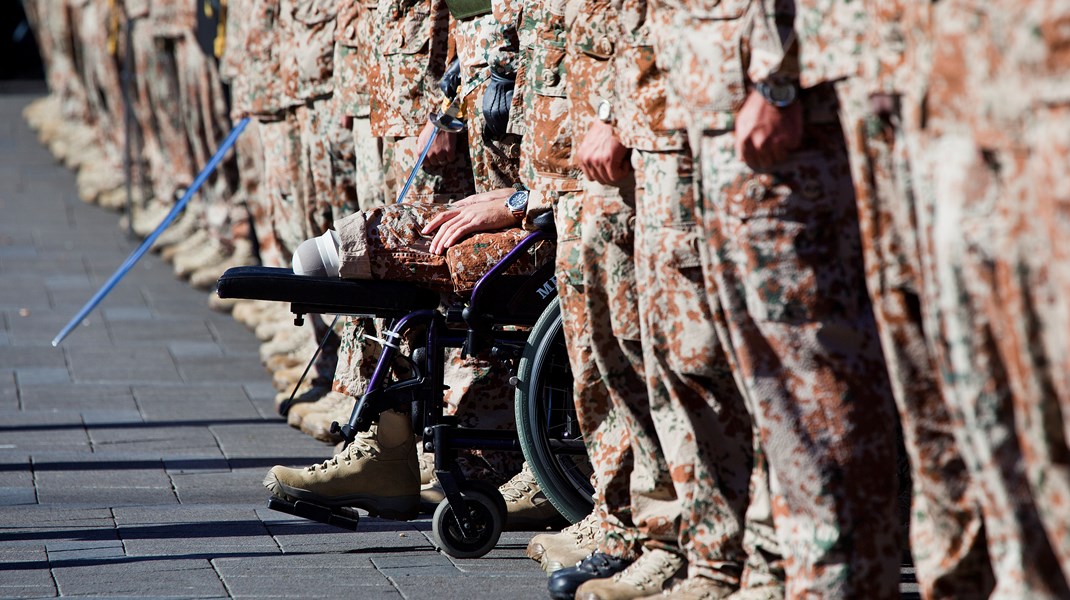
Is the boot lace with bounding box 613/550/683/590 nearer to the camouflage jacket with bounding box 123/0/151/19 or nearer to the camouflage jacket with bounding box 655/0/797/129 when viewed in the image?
the camouflage jacket with bounding box 655/0/797/129

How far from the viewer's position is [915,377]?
Answer: 2.84m

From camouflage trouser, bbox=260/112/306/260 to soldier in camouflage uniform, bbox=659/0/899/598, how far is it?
4149 millimetres

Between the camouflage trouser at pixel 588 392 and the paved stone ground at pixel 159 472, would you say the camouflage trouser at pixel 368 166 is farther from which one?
the camouflage trouser at pixel 588 392

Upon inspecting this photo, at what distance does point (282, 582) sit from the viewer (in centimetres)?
411

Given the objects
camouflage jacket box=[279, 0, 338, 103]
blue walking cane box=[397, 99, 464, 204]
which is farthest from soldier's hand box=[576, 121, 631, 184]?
camouflage jacket box=[279, 0, 338, 103]

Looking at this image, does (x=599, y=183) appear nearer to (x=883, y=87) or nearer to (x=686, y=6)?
(x=686, y=6)

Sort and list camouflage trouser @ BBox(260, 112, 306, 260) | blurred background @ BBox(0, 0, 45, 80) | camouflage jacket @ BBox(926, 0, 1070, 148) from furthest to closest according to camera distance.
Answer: blurred background @ BBox(0, 0, 45, 80), camouflage trouser @ BBox(260, 112, 306, 260), camouflage jacket @ BBox(926, 0, 1070, 148)

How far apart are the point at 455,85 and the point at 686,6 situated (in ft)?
6.29

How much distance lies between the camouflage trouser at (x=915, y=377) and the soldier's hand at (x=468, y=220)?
1.67m

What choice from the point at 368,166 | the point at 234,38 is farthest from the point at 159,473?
the point at 234,38

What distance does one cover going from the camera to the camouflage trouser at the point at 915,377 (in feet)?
9.22

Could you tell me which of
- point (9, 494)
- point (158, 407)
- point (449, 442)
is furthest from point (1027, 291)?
point (158, 407)

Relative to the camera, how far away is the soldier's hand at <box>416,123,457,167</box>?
523 centimetres

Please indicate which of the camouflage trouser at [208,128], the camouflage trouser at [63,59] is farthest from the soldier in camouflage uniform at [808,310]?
the camouflage trouser at [63,59]
